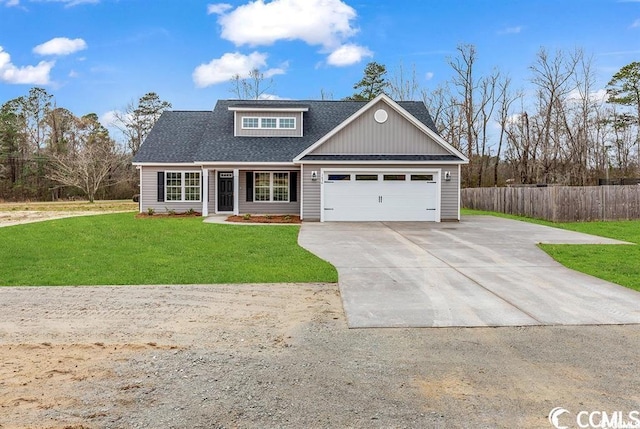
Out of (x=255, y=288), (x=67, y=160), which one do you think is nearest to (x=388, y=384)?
(x=255, y=288)

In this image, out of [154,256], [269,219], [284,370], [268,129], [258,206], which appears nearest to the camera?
[284,370]

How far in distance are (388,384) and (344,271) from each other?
4874mm

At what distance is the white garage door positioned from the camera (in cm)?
1823

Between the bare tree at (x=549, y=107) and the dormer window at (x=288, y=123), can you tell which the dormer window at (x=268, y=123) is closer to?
the dormer window at (x=288, y=123)

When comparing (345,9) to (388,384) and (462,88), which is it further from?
(388,384)

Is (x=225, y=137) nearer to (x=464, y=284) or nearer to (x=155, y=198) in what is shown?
(x=155, y=198)

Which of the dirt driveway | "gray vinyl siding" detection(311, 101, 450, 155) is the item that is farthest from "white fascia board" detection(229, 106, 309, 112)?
the dirt driveway

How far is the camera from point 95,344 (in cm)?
480

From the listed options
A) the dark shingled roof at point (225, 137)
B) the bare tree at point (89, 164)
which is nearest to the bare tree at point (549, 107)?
the dark shingled roof at point (225, 137)

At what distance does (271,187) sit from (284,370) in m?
17.3

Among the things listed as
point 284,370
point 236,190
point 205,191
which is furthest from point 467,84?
point 284,370

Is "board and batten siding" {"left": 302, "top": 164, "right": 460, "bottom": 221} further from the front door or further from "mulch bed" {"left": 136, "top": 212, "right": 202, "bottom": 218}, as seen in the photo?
"mulch bed" {"left": 136, "top": 212, "right": 202, "bottom": 218}

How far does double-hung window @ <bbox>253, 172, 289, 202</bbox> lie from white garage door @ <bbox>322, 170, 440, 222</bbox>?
11.2ft

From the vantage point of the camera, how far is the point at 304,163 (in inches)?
715
